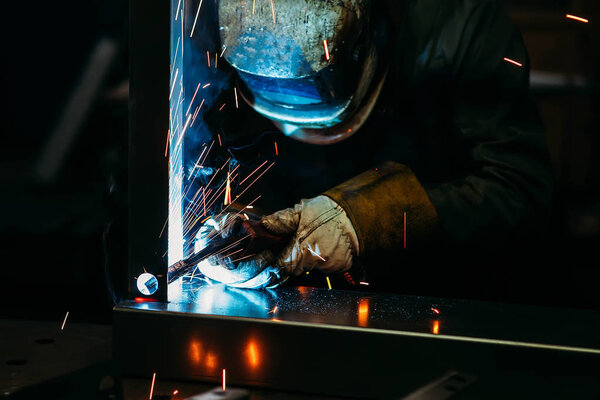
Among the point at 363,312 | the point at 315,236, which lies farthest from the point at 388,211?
the point at 363,312

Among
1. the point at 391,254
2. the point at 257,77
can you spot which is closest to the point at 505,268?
the point at 391,254

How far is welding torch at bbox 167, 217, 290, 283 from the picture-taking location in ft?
4.55

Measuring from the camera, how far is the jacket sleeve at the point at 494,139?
4.70ft

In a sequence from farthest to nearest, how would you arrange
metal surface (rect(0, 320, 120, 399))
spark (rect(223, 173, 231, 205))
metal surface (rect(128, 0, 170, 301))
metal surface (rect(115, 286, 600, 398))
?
spark (rect(223, 173, 231, 205)) → metal surface (rect(128, 0, 170, 301)) → metal surface (rect(115, 286, 600, 398)) → metal surface (rect(0, 320, 120, 399))

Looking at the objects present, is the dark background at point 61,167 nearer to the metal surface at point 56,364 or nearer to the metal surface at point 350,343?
the metal surface at point 56,364

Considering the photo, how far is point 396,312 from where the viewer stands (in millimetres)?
1286

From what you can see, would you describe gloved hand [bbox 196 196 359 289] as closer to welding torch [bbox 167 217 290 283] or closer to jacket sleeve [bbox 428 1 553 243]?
welding torch [bbox 167 217 290 283]

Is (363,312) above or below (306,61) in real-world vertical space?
below

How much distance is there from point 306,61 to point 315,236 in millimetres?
420

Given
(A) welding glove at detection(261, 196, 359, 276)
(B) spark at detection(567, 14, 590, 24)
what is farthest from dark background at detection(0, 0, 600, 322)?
(B) spark at detection(567, 14, 590, 24)

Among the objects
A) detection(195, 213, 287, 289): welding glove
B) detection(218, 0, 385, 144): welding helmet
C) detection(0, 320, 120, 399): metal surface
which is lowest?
detection(0, 320, 120, 399): metal surface

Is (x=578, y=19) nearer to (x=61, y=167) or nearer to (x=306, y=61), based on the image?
(x=306, y=61)

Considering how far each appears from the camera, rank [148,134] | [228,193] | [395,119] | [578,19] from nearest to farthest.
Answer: [148,134] < [578,19] < [395,119] < [228,193]

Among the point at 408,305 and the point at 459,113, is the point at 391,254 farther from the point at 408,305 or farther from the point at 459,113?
the point at 459,113
